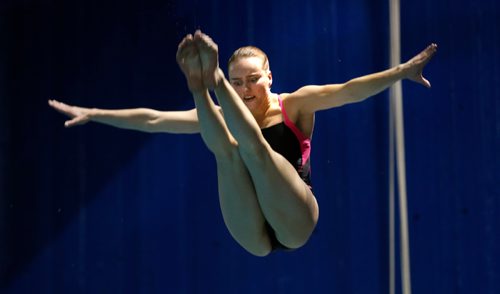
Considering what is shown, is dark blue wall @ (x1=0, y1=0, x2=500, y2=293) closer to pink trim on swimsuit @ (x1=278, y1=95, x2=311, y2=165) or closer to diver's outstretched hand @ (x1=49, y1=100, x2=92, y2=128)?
pink trim on swimsuit @ (x1=278, y1=95, x2=311, y2=165)

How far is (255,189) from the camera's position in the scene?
301 centimetres

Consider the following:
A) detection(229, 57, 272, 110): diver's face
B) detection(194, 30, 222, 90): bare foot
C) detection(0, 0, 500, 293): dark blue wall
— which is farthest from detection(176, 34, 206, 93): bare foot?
detection(0, 0, 500, 293): dark blue wall

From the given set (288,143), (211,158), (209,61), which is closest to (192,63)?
(209,61)

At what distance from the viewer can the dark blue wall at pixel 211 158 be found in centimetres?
457

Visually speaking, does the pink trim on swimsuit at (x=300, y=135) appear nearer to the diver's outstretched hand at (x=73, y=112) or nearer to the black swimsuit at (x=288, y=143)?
the black swimsuit at (x=288, y=143)

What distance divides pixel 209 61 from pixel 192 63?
0.06 meters

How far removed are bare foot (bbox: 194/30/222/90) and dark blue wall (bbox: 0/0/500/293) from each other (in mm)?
2271

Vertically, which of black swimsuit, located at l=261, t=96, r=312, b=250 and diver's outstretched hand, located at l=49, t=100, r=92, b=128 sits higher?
A: diver's outstretched hand, located at l=49, t=100, r=92, b=128

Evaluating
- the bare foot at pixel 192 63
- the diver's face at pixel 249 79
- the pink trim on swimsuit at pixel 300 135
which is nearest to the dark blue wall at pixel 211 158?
the pink trim on swimsuit at pixel 300 135

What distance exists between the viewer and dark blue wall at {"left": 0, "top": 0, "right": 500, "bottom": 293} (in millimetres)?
4574

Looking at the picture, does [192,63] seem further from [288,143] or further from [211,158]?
[211,158]

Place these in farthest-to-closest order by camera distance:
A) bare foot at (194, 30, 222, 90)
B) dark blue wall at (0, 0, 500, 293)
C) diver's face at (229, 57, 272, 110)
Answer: dark blue wall at (0, 0, 500, 293), diver's face at (229, 57, 272, 110), bare foot at (194, 30, 222, 90)

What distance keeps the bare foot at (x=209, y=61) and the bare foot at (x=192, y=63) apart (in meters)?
0.02

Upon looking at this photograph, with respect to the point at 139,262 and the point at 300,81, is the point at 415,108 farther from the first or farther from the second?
the point at 139,262
